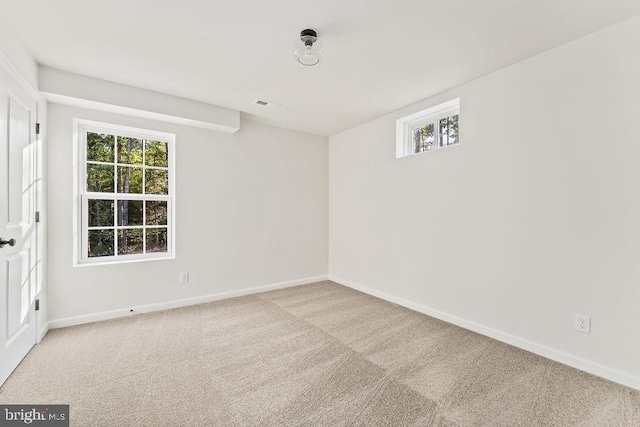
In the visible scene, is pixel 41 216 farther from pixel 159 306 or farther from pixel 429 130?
pixel 429 130

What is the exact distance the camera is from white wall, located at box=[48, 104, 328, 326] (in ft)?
9.53

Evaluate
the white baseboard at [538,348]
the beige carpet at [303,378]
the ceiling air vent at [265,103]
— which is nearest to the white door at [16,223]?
the beige carpet at [303,378]

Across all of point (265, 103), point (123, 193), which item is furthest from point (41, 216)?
point (265, 103)

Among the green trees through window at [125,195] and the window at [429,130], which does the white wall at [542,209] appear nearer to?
the window at [429,130]

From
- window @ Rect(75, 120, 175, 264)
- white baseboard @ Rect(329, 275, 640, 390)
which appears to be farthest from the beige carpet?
window @ Rect(75, 120, 175, 264)

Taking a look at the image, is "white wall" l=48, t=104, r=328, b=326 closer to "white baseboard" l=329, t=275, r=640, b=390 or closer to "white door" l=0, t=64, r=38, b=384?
"white door" l=0, t=64, r=38, b=384

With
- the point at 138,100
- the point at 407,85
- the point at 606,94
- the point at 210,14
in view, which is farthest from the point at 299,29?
the point at 606,94

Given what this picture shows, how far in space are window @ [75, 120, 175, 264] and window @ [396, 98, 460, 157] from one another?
290 centimetres

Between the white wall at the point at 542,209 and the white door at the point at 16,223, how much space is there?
3.64 metres

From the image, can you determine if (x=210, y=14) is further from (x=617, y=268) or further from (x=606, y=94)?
(x=617, y=268)

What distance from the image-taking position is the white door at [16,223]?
196 centimetres

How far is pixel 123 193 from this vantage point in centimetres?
329

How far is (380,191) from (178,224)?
2.67m

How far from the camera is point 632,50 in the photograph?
1971 millimetres
